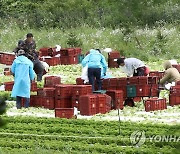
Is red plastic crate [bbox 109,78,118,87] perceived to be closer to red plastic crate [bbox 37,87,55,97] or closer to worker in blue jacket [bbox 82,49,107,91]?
worker in blue jacket [bbox 82,49,107,91]

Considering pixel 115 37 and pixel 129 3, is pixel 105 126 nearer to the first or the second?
pixel 115 37

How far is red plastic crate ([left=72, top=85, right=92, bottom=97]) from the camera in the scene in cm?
1424

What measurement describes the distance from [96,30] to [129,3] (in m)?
7.41

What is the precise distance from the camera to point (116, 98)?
1429cm

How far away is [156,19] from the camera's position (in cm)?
3697

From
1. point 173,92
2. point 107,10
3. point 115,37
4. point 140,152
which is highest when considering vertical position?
point 107,10

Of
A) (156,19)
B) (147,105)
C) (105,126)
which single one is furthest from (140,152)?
(156,19)

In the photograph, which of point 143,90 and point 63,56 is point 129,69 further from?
point 63,56

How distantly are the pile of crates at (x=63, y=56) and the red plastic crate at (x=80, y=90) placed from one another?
10.4 meters

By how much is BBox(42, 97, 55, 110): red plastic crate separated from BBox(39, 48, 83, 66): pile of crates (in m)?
9.90

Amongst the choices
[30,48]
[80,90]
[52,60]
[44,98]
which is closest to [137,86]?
[80,90]

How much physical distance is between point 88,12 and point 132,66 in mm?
22402

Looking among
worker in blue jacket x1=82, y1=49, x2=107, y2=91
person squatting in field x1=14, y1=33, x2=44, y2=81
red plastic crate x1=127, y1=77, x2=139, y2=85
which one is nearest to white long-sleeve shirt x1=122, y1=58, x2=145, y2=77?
worker in blue jacket x1=82, y1=49, x2=107, y2=91

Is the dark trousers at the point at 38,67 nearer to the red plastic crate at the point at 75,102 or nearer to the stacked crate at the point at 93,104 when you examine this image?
the red plastic crate at the point at 75,102
